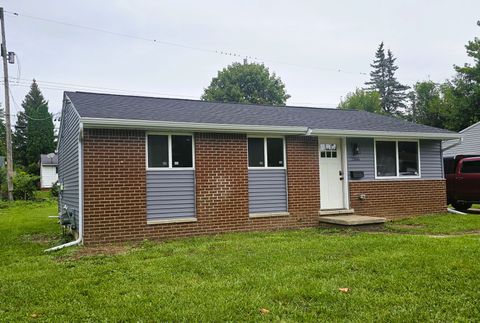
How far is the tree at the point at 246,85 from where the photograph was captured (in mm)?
42406

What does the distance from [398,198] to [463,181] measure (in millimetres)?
3315

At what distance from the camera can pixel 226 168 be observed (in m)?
9.52

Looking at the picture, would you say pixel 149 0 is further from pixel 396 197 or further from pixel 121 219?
pixel 396 197

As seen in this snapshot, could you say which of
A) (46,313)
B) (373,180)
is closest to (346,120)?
(373,180)

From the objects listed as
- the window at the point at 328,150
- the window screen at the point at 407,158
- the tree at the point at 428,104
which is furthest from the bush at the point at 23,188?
the tree at the point at 428,104

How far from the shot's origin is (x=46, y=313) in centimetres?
400

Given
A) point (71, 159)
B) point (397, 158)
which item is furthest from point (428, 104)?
point (71, 159)

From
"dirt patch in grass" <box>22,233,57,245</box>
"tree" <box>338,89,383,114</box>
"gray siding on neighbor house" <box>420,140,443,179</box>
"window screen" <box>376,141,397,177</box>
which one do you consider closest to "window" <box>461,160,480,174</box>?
"gray siding on neighbor house" <box>420,140,443,179</box>

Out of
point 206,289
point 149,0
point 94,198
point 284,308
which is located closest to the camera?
point 284,308

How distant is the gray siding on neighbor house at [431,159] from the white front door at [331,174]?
9.56ft

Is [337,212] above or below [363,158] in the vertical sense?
below

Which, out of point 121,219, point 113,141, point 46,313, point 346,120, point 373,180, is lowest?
point 46,313

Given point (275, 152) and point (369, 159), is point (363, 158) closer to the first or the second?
point (369, 159)

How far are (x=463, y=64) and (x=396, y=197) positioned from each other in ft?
89.1
